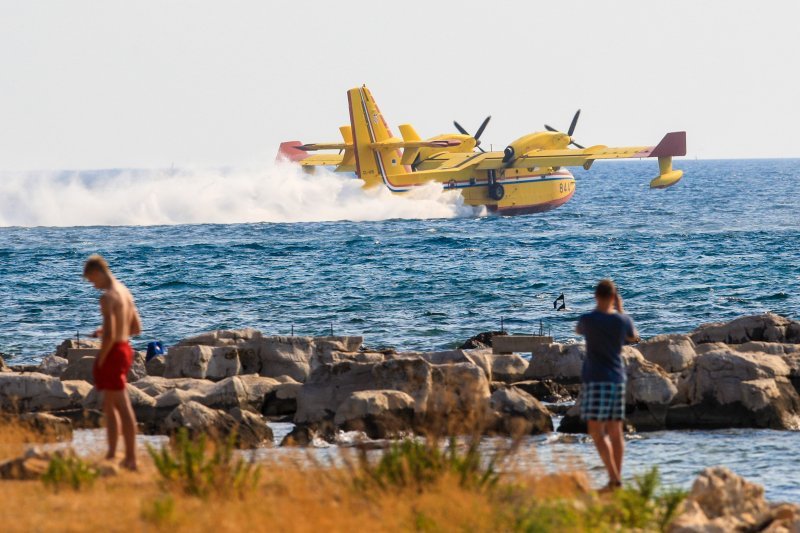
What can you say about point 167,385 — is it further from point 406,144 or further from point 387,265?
→ point 406,144

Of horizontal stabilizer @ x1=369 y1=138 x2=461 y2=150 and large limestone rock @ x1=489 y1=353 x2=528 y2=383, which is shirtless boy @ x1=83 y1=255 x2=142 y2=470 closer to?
large limestone rock @ x1=489 y1=353 x2=528 y2=383

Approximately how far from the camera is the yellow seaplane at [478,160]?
250 ft

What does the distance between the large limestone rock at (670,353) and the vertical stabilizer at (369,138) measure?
57069 millimetres

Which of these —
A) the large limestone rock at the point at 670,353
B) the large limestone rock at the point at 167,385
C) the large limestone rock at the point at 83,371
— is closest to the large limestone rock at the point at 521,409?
the large limestone rock at the point at 670,353

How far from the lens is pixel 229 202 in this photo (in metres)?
86.0

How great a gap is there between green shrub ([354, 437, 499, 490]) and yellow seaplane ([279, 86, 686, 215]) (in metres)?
65.3

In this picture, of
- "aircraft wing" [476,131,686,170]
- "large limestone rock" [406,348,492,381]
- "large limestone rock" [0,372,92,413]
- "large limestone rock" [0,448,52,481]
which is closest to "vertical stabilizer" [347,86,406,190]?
"aircraft wing" [476,131,686,170]

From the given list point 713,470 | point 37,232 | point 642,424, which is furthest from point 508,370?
point 37,232

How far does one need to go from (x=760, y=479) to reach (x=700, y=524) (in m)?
5.03

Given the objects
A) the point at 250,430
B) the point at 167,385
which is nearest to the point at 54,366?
the point at 167,385

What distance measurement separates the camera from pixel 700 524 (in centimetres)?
855

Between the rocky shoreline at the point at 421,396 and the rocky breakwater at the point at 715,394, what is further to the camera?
the rocky breakwater at the point at 715,394

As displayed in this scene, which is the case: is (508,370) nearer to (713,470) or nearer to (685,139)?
(713,470)

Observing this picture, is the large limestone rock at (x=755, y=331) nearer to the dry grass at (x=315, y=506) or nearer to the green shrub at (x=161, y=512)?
the dry grass at (x=315, y=506)
